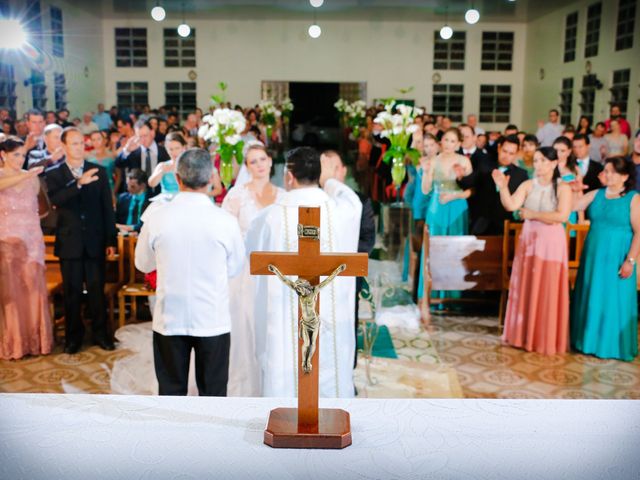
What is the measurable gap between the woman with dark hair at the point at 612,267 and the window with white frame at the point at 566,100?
1316 cm

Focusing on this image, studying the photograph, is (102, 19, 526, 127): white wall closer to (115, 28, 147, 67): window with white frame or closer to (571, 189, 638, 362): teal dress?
(115, 28, 147, 67): window with white frame

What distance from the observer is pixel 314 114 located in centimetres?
2292

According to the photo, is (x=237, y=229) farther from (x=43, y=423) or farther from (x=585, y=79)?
(x=585, y=79)

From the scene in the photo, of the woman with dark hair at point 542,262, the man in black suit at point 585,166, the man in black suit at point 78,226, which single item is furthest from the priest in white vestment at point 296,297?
the man in black suit at point 585,166

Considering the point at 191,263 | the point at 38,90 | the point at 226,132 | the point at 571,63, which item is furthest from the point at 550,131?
the point at 191,263

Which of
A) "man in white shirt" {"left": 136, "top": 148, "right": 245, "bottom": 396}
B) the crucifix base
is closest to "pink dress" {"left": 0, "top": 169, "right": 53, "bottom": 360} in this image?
"man in white shirt" {"left": 136, "top": 148, "right": 245, "bottom": 396}

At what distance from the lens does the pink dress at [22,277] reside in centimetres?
520

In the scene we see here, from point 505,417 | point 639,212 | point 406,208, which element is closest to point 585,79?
point 406,208

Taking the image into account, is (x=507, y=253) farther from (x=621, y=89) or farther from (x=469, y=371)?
(x=621, y=89)

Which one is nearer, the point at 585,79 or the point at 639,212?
the point at 639,212

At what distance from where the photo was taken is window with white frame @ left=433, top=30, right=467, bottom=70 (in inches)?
830

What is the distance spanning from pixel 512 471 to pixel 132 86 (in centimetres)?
2122

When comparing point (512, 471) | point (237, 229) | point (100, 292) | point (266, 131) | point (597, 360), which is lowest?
point (597, 360)

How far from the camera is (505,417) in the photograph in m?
1.76
